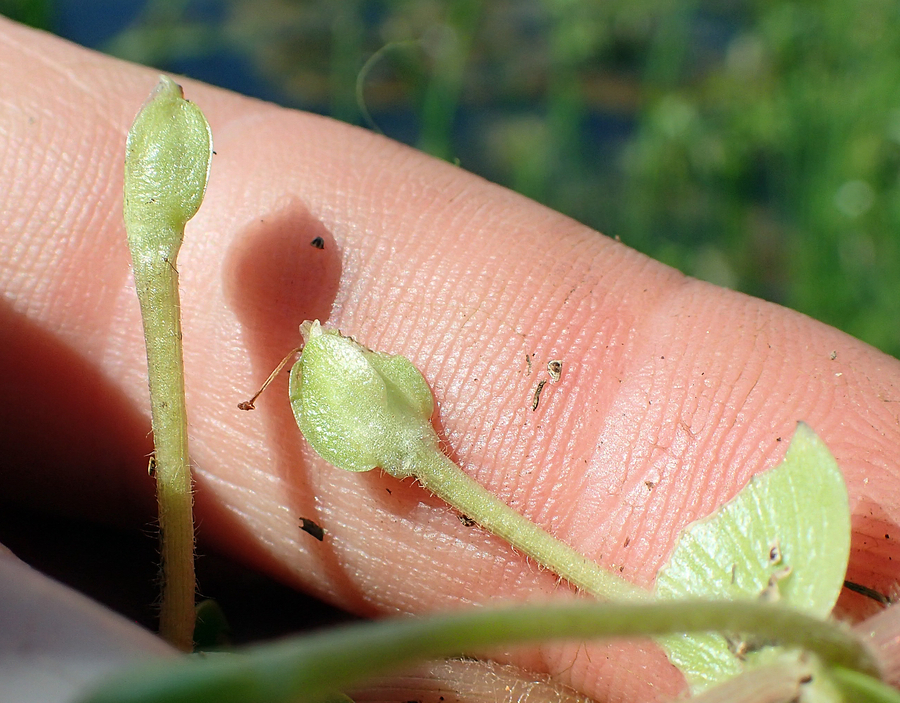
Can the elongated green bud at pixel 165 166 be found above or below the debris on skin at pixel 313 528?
above

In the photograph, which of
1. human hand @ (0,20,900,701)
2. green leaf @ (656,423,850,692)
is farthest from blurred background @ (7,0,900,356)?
green leaf @ (656,423,850,692)

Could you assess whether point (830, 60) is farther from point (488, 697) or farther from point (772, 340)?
point (488, 697)

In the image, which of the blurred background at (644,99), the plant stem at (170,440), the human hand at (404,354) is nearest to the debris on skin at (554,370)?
the human hand at (404,354)

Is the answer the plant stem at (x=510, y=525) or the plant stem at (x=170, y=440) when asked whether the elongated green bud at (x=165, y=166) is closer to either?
the plant stem at (x=170, y=440)

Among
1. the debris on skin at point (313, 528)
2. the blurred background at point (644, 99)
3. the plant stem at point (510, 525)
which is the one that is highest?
the blurred background at point (644, 99)

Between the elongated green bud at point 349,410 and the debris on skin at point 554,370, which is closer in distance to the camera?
the elongated green bud at point 349,410

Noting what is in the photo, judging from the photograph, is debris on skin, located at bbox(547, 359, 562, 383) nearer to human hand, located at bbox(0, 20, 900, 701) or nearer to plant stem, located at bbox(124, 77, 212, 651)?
human hand, located at bbox(0, 20, 900, 701)
